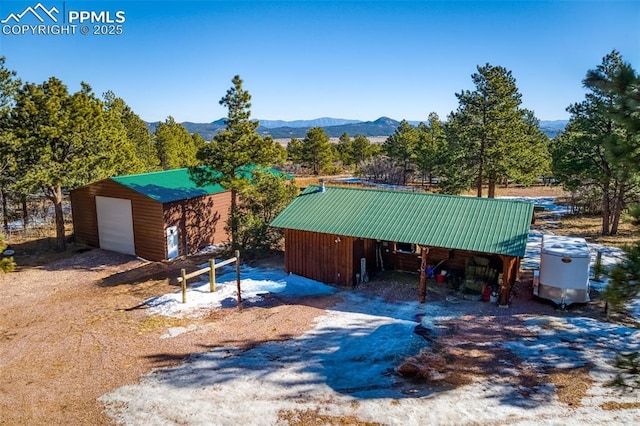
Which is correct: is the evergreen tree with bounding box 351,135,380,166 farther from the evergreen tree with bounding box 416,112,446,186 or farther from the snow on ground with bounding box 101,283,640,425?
the snow on ground with bounding box 101,283,640,425

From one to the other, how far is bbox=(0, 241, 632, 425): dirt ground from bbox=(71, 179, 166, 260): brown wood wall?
250 cm

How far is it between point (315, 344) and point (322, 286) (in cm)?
474

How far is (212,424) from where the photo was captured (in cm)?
808

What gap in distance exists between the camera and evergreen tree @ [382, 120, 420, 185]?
159 ft

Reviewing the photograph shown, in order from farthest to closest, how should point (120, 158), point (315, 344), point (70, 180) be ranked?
1. point (120, 158)
2. point (70, 180)
3. point (315, 344)

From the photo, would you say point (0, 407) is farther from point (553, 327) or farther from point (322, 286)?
point (553, 327)

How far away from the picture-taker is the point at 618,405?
8.43 meters

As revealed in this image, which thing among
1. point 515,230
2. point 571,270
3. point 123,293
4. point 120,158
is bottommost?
point 123,293

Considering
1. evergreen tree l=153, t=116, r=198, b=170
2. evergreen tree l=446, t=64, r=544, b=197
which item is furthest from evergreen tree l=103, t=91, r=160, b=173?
evergreen tree l=446, t=64, r=544, b=197

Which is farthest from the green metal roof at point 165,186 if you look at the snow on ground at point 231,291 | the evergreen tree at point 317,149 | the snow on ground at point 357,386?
the evergreen tree at point 317,149

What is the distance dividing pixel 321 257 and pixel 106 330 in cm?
733

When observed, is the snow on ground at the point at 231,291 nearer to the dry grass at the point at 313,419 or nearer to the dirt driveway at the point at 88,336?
the dirt driveway at the point at 88,336

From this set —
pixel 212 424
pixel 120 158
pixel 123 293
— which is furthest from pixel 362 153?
pixel 212 424

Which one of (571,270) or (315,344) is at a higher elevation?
(571,270)
